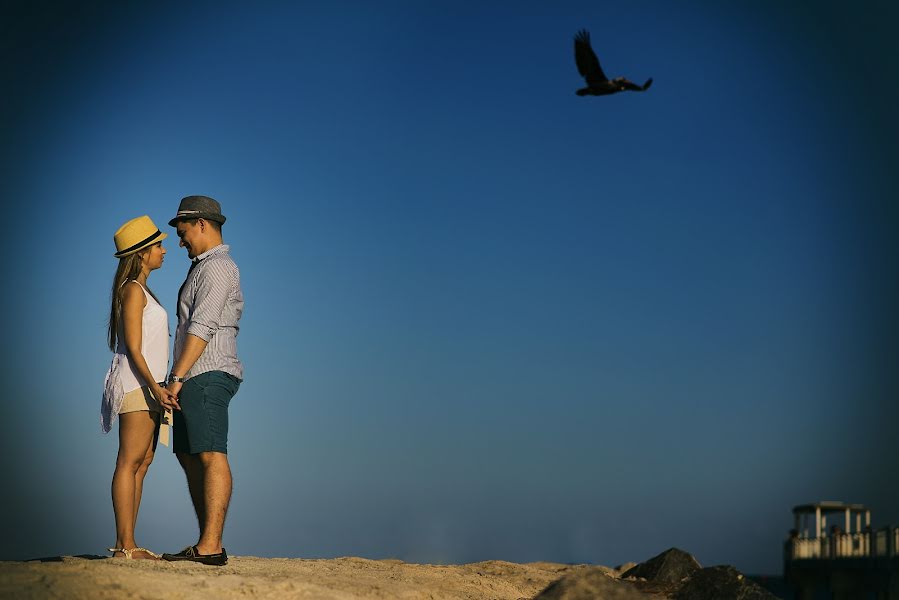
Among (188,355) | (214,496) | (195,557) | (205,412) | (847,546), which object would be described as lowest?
(847,546)

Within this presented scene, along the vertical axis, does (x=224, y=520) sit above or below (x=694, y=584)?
above

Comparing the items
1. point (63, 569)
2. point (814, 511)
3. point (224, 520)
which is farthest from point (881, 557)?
point (63, 569)

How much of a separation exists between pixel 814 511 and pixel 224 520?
18.5 metres

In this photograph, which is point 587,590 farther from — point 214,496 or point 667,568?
point 667,568

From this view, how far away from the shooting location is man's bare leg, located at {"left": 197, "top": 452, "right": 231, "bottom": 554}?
6066mm

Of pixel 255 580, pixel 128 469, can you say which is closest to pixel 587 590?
pixel 255 580

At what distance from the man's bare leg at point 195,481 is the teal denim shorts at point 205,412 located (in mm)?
116

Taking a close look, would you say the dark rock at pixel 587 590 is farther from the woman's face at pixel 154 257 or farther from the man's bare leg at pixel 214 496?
the woman's face at pixel 154 257

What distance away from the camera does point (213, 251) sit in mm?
6406

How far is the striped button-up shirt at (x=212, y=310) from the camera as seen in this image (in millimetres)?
6113

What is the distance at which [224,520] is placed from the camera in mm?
6211

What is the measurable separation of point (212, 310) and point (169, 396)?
2.18 ft

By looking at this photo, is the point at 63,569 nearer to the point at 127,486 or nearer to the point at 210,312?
the point at 127,486

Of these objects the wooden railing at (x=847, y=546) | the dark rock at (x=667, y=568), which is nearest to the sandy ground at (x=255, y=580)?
the dark rock at (x=667, y=568)
